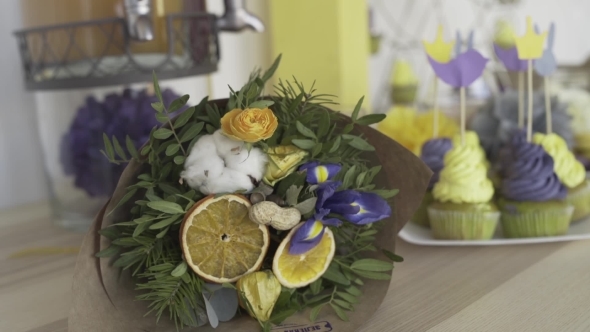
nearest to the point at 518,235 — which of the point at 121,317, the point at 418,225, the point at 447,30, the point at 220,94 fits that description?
the point at 418,225

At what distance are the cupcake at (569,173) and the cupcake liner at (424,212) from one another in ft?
0.45

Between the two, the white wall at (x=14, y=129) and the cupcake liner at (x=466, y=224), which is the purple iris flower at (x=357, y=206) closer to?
the cupcake liner at (x=466, y=224)

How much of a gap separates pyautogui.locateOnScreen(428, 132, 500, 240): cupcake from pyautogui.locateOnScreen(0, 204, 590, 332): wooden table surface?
2 centimetres

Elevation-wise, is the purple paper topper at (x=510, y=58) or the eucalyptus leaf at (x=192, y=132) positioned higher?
the purple paper topper at (x=510, y=58)

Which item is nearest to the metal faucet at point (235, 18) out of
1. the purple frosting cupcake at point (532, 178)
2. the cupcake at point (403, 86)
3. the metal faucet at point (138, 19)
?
the metal faucet at point (138, 19)

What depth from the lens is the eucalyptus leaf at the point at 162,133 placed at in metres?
0.41

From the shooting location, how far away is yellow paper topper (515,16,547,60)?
600 millimetres

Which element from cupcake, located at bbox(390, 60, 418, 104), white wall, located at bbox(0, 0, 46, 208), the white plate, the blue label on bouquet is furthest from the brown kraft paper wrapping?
cupcake, located at bbox(390, 60, 418, 104)

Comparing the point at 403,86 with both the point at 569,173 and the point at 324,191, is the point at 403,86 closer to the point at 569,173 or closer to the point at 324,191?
the point at 569,173

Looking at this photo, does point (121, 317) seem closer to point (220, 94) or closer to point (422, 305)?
point (422, 305)

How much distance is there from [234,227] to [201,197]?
35 millimetres

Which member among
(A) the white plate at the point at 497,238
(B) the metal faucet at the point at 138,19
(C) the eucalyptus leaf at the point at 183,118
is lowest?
(A) the white plate at the point at 497,238

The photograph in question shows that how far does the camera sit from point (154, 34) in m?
0.64

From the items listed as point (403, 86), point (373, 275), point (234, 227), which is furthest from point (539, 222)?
point (403, 86)
